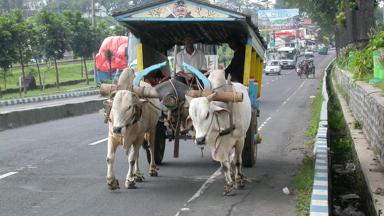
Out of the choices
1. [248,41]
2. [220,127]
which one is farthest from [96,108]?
[220,127]

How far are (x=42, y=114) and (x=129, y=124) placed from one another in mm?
13190

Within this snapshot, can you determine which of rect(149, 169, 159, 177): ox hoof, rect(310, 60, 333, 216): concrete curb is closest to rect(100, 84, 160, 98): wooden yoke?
rect(149, 169, 159, 177): ox hoof

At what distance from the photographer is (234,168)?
29.1 ft

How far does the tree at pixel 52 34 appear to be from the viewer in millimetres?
43344

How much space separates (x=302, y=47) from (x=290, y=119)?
103 m

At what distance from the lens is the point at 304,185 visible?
30.3 feet

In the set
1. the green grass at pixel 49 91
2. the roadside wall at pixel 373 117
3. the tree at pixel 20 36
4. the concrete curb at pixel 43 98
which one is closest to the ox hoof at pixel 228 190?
the roadside wall at pixel 373 117

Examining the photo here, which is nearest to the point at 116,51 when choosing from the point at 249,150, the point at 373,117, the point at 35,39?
the point at 35,39

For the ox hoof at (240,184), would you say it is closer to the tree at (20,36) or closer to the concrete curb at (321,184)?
the concrete curb at (321,184)

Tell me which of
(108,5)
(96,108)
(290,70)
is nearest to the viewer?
(96,108)

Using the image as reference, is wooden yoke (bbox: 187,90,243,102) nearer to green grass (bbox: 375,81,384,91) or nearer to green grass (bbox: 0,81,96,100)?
green grass (bbox: 375,81,384,91)

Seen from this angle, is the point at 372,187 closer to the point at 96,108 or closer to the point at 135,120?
the point at 135,120

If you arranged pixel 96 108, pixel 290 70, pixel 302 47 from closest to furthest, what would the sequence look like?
pixel 96 108 → pixel 290 70 → pixel 302 47

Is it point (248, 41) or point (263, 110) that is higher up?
point (248, 41)
